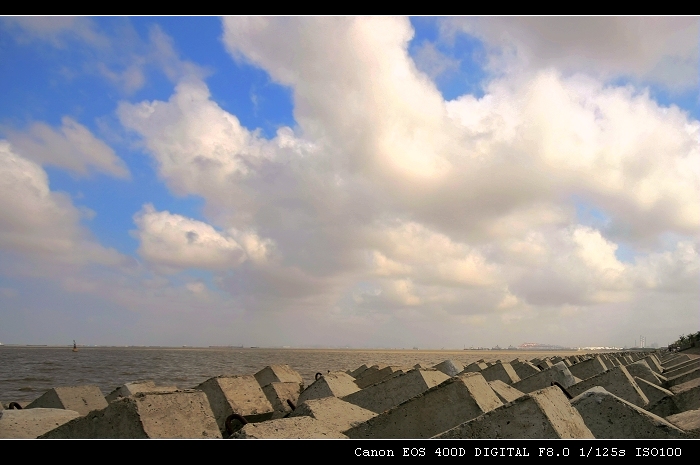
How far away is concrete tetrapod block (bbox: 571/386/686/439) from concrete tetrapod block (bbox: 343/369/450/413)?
235 centimetres

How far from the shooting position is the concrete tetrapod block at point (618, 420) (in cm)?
349

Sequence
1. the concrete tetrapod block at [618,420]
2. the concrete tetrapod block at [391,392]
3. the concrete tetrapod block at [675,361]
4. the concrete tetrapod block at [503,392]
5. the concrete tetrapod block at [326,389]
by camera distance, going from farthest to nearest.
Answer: the concrete tetrapod block at [675,361] < the concrete tetrapod block at [326,389] < the concrete tetrapod block at [391,392] < the concrete tetrapod block at [503,392] < the concrete tetrapod block at [618,420]

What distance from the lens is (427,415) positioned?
4.06m

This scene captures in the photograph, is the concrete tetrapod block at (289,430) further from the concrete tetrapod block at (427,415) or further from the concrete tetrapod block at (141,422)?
the concrete tetrapod block at (141,422)

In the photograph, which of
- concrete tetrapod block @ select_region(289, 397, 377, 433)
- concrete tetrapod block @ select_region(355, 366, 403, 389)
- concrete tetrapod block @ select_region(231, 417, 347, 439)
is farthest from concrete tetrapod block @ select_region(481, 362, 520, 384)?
concrete tetrapod block @ select_region(231, 417, 347, 439)

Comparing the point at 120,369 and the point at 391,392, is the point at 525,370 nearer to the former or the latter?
the point at 391,392

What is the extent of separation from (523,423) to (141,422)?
2.51 m

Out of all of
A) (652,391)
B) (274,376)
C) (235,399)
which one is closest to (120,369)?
(274,376)

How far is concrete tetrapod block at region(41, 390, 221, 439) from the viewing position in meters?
3.55

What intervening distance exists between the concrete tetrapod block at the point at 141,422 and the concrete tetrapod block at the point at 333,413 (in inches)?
30.3

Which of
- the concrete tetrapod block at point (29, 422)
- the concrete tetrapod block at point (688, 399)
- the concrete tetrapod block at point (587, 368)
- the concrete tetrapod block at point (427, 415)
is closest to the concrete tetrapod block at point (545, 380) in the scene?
the concrete tetrapod block at point (688, 399)
